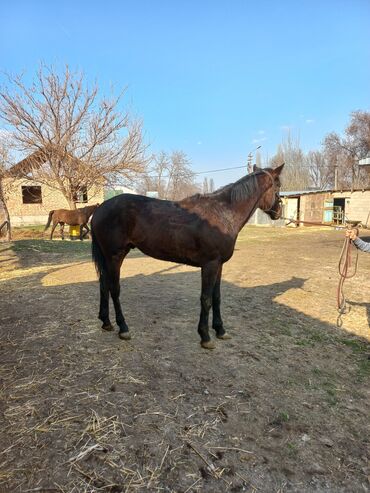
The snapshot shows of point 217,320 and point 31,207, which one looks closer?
point 217,320

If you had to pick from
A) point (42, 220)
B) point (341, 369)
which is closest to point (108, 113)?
point (42, 220)

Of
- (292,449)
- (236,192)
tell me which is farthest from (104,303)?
(292,449)

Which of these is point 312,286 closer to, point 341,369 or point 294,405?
point 341,369

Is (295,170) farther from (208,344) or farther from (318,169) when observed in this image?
(208,344)

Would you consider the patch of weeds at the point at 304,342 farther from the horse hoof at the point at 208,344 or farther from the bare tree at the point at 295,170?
the bare tree at the point at 295,170

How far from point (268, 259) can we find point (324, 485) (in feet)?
28.7

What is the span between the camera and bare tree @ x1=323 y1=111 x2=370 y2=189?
46.2 m

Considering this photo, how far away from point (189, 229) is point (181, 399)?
5.86 ft

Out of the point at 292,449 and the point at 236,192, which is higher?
the point at 236,192

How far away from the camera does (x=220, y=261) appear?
3.56 metres

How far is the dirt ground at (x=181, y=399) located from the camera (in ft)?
6.03

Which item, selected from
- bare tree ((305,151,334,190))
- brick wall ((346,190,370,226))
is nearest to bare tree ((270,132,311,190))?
bare tree ((305,151,334,190))

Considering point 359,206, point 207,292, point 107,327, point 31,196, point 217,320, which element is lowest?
point 107,327

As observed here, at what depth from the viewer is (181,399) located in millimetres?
2555
